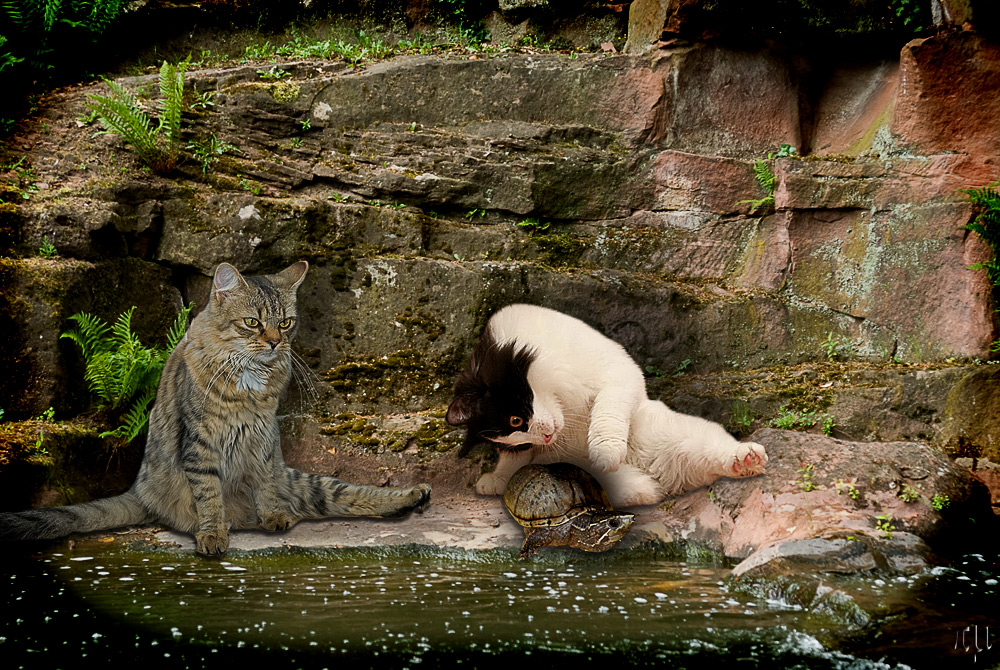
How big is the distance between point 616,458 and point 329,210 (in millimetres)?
2788

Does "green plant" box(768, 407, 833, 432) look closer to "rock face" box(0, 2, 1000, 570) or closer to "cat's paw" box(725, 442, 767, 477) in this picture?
"rock face" box(0, 2, 1000, 570)

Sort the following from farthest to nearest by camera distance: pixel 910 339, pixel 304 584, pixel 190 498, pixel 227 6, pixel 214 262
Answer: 1. pixel 227 6
2. pixel 910 339
3. pixel 214 262
4. pixel 190 498
5. pixel 304 584

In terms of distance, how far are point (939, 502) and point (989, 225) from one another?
7.26 feet

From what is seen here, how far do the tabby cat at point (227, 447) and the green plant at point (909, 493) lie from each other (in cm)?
304

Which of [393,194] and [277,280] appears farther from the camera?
[393,194]

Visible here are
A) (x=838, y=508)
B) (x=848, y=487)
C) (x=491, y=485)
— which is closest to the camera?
(x=838, y=508)

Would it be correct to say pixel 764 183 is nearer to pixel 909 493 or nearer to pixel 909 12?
pixel 909 12

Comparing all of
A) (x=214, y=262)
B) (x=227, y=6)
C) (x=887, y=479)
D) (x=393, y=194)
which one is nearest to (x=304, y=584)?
(x=214, y=262)

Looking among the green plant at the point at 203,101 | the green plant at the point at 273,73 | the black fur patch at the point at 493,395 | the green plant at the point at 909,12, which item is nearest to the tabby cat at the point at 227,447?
the black fur patch at the point at 493,395

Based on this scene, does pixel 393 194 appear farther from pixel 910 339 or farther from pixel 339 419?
pixel 910 339

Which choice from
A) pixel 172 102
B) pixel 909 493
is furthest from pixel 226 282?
pixel 909 493

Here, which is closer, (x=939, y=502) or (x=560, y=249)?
(x=939, y=502)

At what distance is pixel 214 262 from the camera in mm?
5637

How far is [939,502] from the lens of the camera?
490 centimetres
